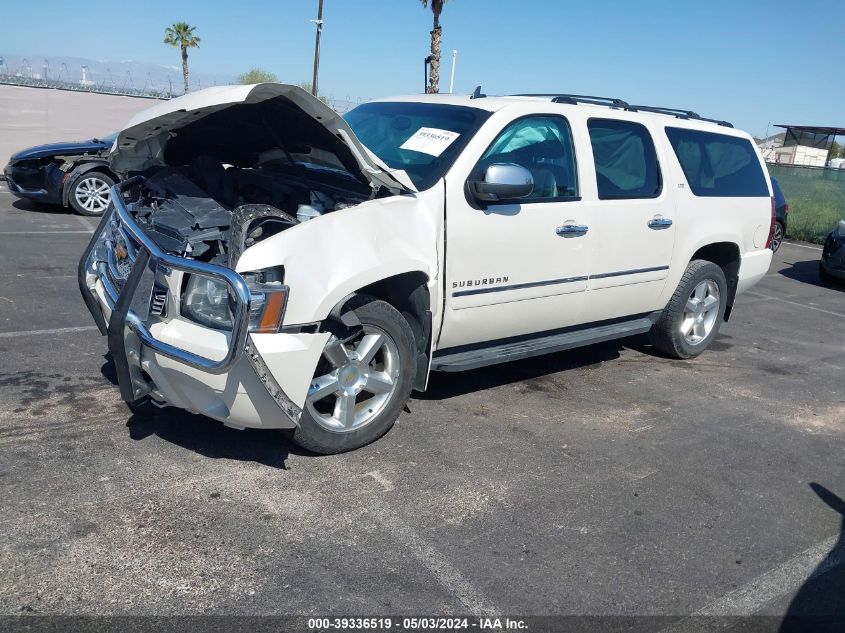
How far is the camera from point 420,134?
4.70 metres

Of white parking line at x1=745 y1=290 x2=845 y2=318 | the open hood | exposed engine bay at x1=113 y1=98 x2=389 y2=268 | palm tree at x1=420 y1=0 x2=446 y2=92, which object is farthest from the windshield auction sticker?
palm tree at x1=420 y1=0 x2=446 y2=92

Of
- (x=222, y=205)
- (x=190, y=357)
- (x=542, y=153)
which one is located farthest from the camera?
(x=542, y=153)

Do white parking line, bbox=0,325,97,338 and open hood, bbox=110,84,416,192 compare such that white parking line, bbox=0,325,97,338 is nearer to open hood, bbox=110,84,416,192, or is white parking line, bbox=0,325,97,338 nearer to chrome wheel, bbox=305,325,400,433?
open hood, bbox=110,84,416,192

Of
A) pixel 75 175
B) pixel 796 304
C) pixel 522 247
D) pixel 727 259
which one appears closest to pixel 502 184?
pixel 522 247

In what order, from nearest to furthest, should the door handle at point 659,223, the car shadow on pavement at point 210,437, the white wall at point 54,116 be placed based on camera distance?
the car shadow on pavement at point 210,437
the door handle at point 659,223
the white wall at point 54,116

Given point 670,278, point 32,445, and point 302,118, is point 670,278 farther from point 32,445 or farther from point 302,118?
point 32,445

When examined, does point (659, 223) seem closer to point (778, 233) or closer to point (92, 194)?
point (92, 194)

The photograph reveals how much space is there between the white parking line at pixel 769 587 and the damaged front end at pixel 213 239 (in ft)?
6.36

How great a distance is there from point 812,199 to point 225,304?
18334 mm

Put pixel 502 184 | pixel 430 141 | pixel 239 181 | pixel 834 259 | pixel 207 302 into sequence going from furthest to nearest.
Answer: pixel 834 259
pixel 430 141
pixel 239 181
pixel 502 184
pixel 207 302

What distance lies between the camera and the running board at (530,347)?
14.8 ft

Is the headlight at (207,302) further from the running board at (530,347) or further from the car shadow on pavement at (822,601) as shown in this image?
the car shadow on pavement at (822,601)

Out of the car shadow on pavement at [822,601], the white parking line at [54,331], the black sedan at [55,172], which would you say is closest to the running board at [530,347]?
the car shadow on pavement at [822,601]

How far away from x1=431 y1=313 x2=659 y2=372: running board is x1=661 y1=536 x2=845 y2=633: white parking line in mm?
1881
